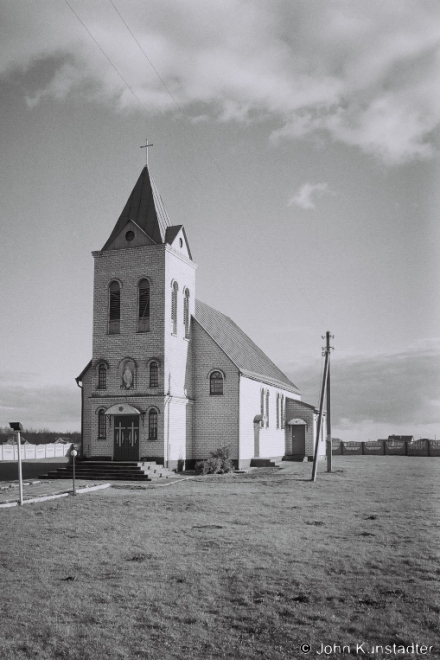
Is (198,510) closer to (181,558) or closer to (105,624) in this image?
(181,558)

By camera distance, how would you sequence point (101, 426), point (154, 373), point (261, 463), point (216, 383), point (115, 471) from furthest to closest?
point (261, 463) < point (216, 383) < point (101, 426) < point (154, 373) < point (115, 471)

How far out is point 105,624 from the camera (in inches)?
318

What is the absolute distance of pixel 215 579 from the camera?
1020 cm

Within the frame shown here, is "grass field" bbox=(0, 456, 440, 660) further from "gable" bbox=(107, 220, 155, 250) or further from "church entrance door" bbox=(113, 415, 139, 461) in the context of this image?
"gable" bbox=(107, 220, 155, 250)

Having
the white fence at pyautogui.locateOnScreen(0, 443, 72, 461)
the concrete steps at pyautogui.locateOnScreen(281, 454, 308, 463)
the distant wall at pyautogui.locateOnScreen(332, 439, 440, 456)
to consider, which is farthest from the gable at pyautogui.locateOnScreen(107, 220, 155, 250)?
the distant wall at pyautogui.locateOnScreen(332, 439, 440, 456)

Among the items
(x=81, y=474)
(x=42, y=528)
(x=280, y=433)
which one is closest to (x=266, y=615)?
(x=42, y=528)

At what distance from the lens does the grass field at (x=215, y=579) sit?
7562 millimetres

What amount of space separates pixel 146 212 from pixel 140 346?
7370 millimetres

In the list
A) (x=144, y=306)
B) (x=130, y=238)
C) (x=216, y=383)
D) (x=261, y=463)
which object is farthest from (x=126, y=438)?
(x=130, y=238)

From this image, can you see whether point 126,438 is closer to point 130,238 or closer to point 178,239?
point 130,238

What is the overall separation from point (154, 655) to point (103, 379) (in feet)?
87.7

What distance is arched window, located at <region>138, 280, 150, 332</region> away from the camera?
3281 centimetres

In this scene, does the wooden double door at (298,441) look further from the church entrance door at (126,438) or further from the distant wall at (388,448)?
the church entrance door at (126,438)

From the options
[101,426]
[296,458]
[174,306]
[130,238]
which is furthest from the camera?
[296,458]
